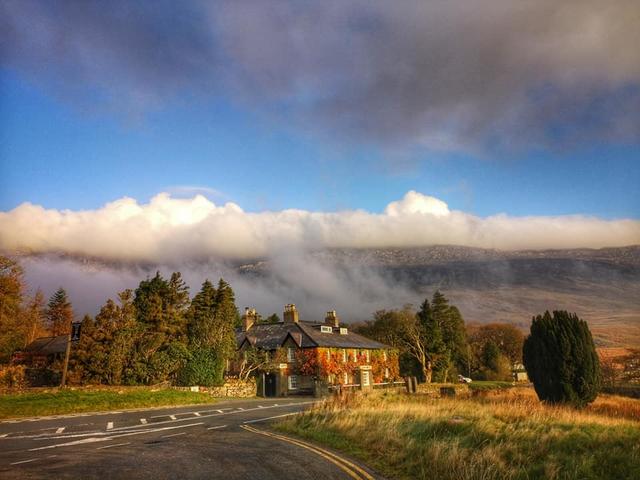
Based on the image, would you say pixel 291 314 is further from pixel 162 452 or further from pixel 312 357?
pixel 162 452

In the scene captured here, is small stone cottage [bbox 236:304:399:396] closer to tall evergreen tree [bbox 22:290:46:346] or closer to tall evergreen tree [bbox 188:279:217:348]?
tall evergreen tree [bbox 188:279:217:348]

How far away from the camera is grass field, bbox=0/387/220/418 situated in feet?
A: 87.9

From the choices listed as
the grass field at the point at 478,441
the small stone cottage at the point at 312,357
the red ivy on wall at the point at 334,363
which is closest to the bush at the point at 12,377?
the small stone cottage at the point at 312,357

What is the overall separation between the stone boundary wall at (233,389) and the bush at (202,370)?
704 mm

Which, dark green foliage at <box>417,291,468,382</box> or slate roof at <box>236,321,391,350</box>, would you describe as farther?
dark green foliage at <box>417,291,468,382</box>

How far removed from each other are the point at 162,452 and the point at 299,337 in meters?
43.1

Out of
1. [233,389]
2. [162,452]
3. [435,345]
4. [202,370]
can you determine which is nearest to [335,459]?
[162,452]

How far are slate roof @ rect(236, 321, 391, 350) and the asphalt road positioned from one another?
33.8m

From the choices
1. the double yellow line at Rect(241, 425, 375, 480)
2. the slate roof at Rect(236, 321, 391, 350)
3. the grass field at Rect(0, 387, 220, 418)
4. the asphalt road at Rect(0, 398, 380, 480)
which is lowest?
the double yellow line at Rect(241, 425, 375, 480)

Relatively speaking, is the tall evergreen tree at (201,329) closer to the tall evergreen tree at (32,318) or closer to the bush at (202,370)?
the bush at (202,370)

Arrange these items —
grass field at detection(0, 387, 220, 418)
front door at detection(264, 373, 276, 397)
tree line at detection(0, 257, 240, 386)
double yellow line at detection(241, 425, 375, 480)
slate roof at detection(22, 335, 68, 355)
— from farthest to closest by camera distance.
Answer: slate roof at detection(22, 335, 68, 355), front door at detection(264, 373, 276, 397), tree line at detection(0, 257, 240, 386), grass field at detection(0, 387, 220, 418), double yellow line at detection(241, 425, 375, 480)

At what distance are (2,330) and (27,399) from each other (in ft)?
44.5

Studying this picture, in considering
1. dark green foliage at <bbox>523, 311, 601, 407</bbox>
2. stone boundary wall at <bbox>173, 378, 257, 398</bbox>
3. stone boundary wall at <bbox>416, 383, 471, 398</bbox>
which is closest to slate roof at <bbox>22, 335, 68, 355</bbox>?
stone boundary wall at <bbox>173, 378, 257, 398</bbox>

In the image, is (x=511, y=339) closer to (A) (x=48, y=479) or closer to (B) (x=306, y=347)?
(B) (x=306, y=347)
